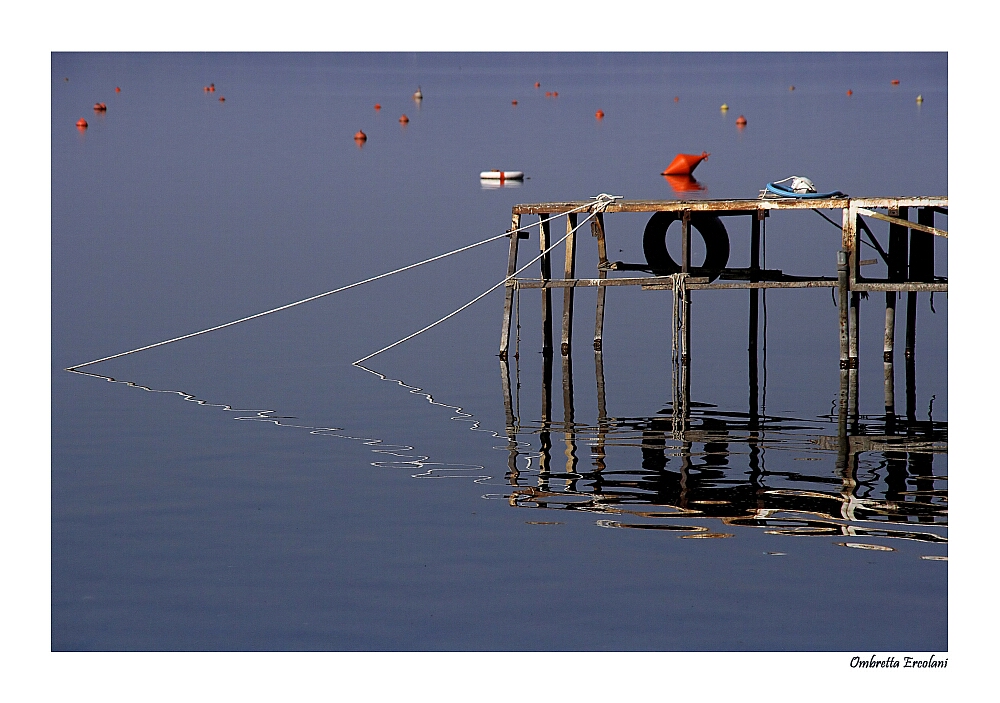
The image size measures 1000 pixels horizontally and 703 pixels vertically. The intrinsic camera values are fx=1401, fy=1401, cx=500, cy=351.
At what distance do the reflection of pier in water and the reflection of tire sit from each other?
3.12 metres

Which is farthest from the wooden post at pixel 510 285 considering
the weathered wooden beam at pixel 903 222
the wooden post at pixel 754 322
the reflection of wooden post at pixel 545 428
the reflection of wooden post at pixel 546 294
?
the weathered wooden beam at pixel 903 222

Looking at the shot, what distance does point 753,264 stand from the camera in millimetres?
22828

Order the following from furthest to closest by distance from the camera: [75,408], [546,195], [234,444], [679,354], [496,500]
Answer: [546,195]
[679,354]
[75,408]
[234,444]
[496,500]

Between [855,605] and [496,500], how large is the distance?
451 cm

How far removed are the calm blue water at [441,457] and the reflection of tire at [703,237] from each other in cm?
168

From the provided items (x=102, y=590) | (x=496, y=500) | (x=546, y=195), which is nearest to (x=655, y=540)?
(x=496, y=500)

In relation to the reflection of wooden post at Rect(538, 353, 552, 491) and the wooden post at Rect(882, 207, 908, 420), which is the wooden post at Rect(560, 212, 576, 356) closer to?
the reflection of wooden post at Rect(538, 353, 552, 491)

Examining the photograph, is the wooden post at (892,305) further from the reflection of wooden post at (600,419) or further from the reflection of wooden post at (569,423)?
the reflection of wooden post at (569,423)

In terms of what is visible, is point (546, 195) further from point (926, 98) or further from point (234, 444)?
point (926, 98)

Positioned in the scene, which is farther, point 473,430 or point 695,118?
point 695,118

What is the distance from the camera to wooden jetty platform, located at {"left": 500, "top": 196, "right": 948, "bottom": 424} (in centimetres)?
2126

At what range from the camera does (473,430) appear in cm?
1884

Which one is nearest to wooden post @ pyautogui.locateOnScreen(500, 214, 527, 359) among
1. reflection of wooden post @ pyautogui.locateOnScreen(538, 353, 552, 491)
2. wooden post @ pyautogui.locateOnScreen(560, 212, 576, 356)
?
reflection of wooden post @ pyautogui.locateOnScreen(538, 353, 552, 491)

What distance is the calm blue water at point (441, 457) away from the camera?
39.9ft
